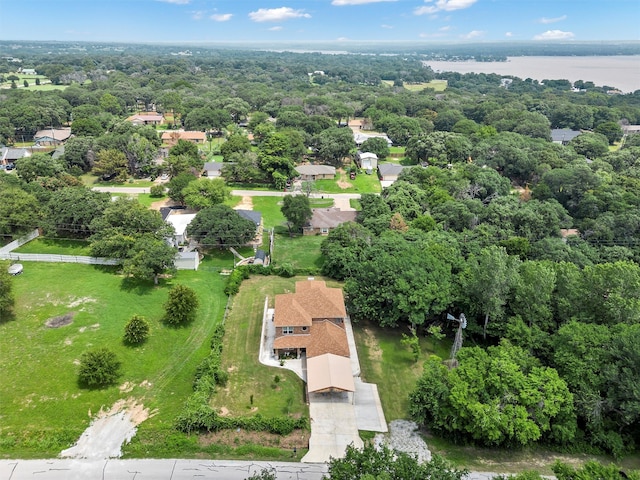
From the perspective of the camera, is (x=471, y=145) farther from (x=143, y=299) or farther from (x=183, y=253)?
(x=143, y=299)

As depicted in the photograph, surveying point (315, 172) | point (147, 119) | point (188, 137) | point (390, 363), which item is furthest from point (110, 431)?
point (147, 119)

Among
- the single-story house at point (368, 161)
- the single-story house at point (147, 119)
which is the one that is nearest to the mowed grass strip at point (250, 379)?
the single-story house at point (368, 161)

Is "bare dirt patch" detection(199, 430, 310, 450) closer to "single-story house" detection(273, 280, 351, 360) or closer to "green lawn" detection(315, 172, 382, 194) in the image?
"single-story house" detection(273, 280, 351, 360)

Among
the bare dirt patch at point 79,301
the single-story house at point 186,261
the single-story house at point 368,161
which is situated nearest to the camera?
the bare dirt patch at point 79,301

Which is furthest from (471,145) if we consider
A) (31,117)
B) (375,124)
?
(31,117)

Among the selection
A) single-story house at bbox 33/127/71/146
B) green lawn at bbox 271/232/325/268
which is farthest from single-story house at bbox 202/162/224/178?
single-story house at bbox 33/127/71/146

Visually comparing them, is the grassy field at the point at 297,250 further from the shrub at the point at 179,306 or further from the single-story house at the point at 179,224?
the shrub at the point at 179,306
